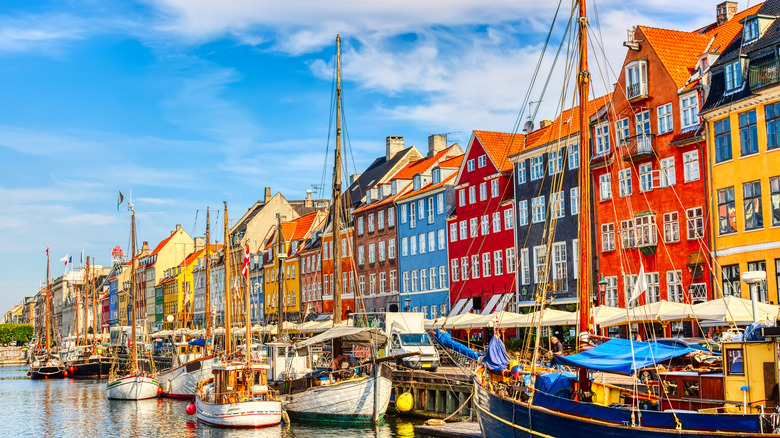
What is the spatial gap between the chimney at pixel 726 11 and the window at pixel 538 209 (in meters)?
14.5

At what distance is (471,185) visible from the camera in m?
64.2

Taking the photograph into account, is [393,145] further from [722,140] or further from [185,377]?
[722,140]

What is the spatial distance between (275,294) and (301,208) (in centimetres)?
1859

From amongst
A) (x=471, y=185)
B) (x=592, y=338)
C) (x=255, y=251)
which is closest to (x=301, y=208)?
(x=255, y=251)

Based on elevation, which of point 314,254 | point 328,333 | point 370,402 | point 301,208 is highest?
point 301,208

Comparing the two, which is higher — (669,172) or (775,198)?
(669,172)

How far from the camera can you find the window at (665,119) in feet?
151

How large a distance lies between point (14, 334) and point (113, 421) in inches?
6341

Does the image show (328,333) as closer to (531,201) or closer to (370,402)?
(370,402)

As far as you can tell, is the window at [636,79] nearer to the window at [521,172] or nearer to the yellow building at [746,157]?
the yellow building at [746,157]

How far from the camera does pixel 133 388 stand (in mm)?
59281

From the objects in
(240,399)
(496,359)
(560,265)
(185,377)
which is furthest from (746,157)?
(185,377)

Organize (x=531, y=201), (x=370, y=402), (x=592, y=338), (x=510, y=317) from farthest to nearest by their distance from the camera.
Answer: (x=531, y=201) → (x=510, y=317) → (x=370, y=402) → (x=592, y=338)

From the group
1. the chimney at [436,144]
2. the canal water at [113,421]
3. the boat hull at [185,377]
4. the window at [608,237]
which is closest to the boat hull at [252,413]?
the canal water at [113,421]
